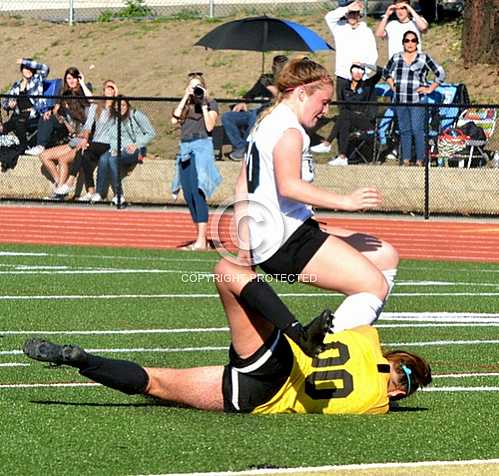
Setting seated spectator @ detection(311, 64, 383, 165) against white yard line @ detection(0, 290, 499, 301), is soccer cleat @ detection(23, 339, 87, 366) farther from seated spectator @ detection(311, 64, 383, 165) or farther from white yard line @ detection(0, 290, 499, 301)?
seated spectator @ detection(311, 64, 383, 165)

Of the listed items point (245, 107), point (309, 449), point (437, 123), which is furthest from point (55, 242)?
point (309, 449)

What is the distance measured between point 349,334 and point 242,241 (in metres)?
0.93

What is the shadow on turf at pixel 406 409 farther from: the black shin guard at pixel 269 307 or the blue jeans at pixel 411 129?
the blue jeans at pixel 411 129

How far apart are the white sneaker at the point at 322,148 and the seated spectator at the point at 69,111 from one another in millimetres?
3664

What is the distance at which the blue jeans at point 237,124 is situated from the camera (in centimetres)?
2191

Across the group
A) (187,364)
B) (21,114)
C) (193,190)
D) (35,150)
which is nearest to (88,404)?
(187,364)

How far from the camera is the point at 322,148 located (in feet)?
73.1

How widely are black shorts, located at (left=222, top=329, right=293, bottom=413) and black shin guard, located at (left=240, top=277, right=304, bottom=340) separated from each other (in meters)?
0.17

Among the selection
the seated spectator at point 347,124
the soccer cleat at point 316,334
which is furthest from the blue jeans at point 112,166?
the soccer cleat at point 316,334

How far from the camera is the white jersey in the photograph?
7.72 m

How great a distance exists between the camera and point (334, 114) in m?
22.7

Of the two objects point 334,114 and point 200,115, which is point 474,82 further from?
point 200,115

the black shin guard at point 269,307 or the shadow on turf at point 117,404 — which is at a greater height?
the black shin guard at point 269,307

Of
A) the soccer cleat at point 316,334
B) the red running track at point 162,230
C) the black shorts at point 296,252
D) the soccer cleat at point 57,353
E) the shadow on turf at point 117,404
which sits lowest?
the red running track at point 162,230
